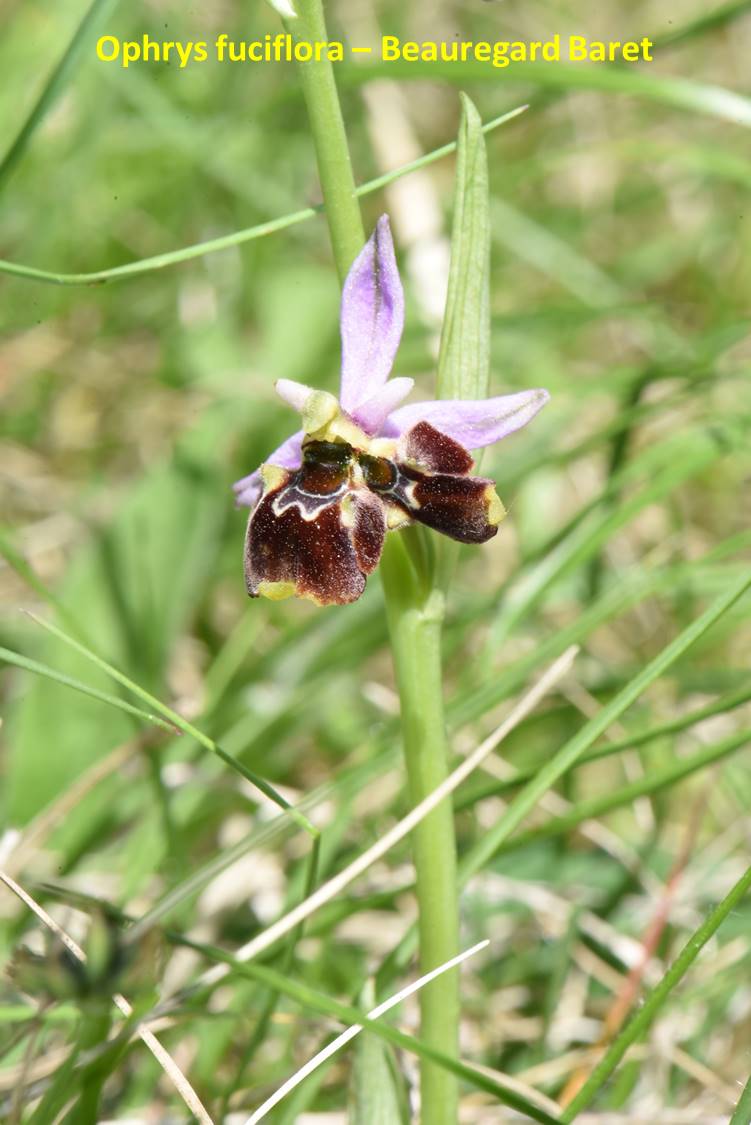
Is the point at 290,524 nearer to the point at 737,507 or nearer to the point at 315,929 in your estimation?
the point at 315,929

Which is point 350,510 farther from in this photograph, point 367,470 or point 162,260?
point 162,260


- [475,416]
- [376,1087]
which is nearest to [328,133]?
[475,416]

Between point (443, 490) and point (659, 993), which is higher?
point (443, 490)

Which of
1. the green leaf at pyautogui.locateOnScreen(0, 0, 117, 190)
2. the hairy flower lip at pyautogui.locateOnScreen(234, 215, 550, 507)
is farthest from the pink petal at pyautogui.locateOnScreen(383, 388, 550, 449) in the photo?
the green leaf at pyautogui.locateOnScreen(0, 0, 117, 190)

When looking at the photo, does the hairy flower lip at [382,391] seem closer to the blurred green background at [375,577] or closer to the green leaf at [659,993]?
the blurred green background at [375,577]

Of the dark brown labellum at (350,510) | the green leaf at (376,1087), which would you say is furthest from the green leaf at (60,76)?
the green leaf at (376,1087)

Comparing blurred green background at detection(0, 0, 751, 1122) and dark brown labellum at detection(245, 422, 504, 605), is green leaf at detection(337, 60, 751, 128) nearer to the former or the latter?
blurred green background at detection(0, 0, 751, 1122)
